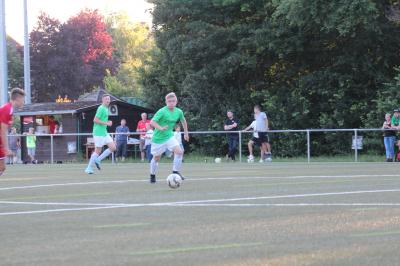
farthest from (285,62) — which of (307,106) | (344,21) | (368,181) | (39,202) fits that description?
(39,202)

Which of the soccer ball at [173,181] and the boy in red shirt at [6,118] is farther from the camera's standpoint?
the soccer ball at [173,181]

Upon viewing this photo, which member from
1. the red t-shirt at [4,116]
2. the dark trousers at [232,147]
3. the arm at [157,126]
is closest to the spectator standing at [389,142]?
the dark trousers at [232,147]

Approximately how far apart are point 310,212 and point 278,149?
23839 millimetres

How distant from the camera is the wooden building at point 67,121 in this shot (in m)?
34.4

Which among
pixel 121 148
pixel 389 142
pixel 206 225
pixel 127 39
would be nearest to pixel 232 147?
pixel 121 148

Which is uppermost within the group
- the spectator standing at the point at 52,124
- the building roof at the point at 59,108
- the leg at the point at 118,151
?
the building roof at the point at 59,108

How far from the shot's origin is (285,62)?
36750 mm

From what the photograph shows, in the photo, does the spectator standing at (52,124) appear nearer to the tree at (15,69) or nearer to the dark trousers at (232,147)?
the dark trousers at (232,147)

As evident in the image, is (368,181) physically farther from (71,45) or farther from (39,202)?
(71,45)

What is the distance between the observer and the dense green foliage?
103ft

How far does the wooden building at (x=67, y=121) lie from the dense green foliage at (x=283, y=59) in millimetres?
3089

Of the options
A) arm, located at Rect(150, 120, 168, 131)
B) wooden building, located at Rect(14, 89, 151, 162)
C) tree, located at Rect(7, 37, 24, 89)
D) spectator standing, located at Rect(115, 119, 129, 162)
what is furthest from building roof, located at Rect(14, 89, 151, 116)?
tree, located at Rect(7, 37, 24, 89)

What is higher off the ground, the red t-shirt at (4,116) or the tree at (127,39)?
the tree at (127,39)

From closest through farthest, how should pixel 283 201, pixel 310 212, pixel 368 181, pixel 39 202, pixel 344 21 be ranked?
pixel 310 212, pixel 283 201, pixel 39 202, pixel 368 181, pixel 344 21
